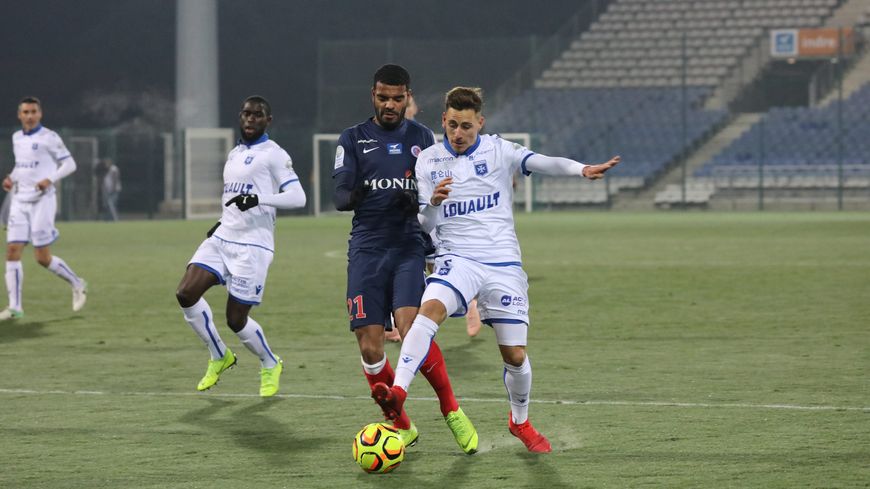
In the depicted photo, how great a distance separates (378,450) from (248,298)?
9.14 feet

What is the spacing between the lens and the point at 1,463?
21.1 ft

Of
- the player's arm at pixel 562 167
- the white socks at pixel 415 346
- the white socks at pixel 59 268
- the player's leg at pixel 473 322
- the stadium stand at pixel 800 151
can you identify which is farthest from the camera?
the stadium stand at pixel 800 151

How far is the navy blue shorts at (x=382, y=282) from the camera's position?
22.5 feet

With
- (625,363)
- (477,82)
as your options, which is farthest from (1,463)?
(477,82)

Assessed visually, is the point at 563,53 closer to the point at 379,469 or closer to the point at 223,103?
the point at 223,103

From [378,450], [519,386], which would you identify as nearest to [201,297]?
[519,386]

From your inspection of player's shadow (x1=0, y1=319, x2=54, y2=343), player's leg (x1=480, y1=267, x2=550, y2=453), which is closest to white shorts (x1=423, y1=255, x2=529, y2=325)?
player's leg (x1=480, y1=267, x2=550, y2=453)

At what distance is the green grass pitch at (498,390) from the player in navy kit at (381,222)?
2.11 ft

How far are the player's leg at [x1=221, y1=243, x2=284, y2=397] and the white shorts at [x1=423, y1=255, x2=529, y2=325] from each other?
2360 millimetres

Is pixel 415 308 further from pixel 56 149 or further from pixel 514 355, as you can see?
pixel 56 149

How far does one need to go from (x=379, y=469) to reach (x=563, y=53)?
143 ft

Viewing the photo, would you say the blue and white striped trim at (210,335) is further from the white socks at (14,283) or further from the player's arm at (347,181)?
the white socks at (14,283)

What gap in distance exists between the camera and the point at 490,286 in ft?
21.5

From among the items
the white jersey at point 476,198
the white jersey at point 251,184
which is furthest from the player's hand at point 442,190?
the white jersey at point 251,184
